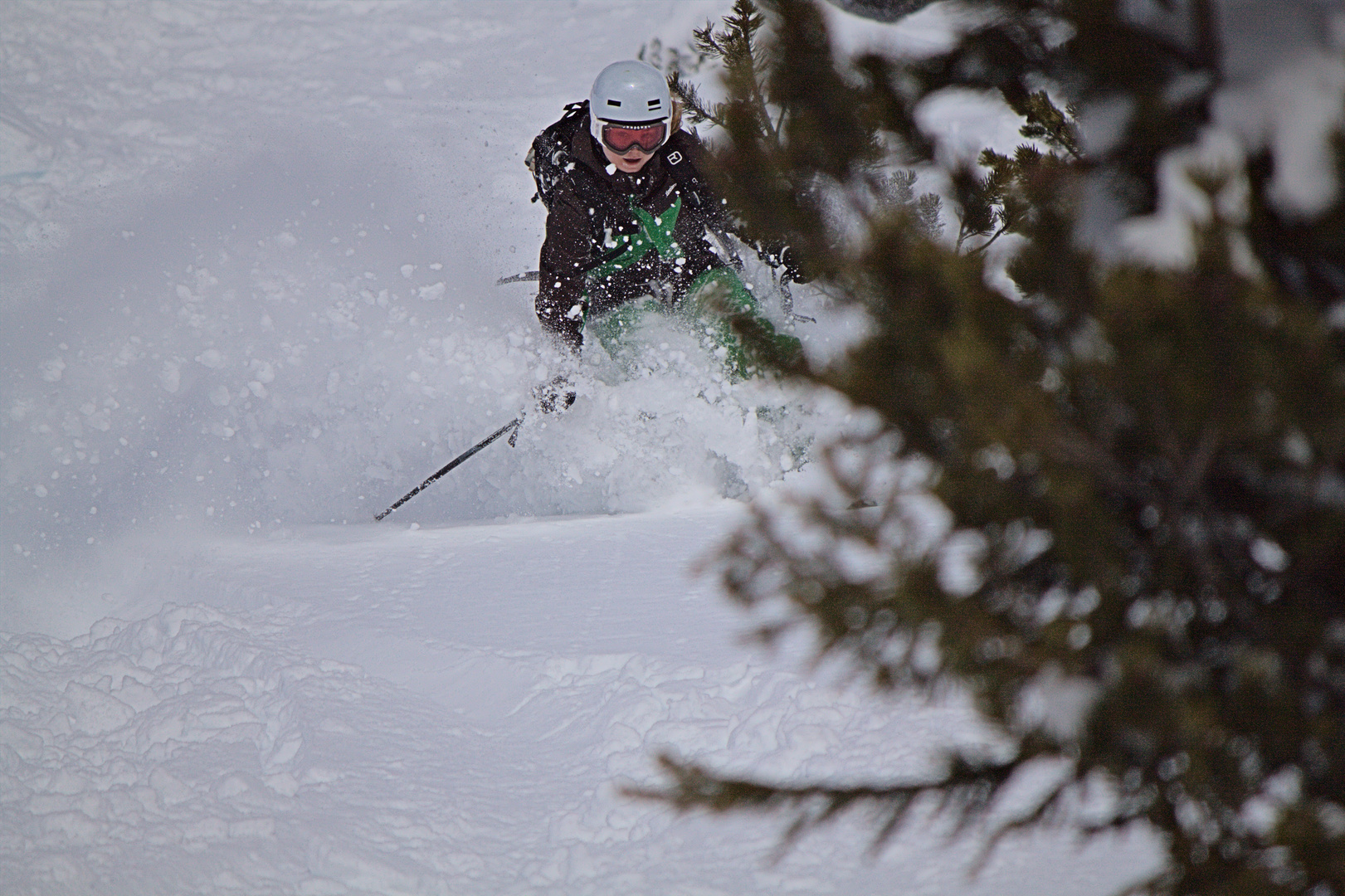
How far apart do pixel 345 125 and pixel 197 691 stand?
10.3m

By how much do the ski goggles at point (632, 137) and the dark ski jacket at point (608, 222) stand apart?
22cm

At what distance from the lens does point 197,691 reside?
3.73 m

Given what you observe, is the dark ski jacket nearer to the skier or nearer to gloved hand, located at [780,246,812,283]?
the skier

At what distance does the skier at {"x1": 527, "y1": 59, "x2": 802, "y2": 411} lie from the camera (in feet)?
18.4

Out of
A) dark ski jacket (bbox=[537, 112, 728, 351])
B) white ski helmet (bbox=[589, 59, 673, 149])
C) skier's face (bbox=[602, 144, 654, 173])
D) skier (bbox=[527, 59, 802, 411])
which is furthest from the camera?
dark ski jacket (bbox=[537, 112, 728, 351])

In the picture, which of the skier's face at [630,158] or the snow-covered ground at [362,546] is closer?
the snow-covered ground at [362,546]

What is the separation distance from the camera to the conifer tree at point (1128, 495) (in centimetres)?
103

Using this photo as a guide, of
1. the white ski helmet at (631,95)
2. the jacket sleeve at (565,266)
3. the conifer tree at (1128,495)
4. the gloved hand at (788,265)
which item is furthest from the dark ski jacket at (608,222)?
the conifer tree at (1128,495)

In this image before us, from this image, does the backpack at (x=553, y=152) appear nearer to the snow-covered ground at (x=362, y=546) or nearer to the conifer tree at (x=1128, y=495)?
the snow-covered ground at (x=362, y=546)

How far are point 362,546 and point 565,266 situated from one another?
202 centimetres

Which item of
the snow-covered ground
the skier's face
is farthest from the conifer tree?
the skier's face

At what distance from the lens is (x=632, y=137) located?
210 inches

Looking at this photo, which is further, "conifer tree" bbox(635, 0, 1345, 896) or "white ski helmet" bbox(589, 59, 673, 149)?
"white ski helmet" bbox(589, 59, 673, 149)

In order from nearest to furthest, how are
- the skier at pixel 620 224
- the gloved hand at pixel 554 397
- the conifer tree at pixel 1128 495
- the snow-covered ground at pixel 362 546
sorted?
the conifer tree at pixel 1128 495
the snow-covered ground at pixel 362 546
the skier at pixel 620 224
the gloved hand at pixel 554 397
